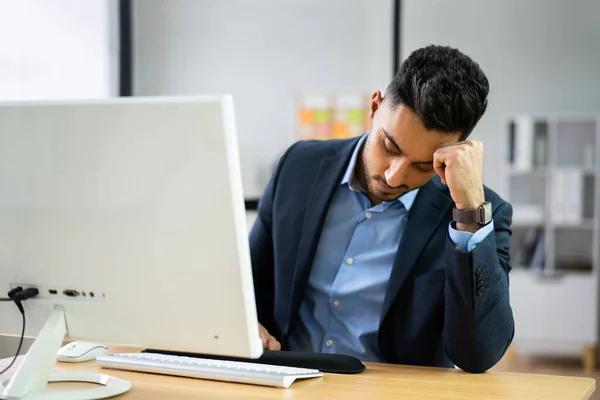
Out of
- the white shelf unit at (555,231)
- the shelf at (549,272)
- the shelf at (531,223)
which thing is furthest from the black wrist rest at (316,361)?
the shelf at (531,223)

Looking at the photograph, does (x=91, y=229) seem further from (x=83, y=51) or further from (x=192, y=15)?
(x=192, y=15)

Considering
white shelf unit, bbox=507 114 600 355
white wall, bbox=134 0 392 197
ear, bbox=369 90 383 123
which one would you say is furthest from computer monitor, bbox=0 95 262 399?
white wall, bbox=134 0 392 197

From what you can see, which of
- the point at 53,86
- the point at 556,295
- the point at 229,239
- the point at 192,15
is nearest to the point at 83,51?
the point at 53,86

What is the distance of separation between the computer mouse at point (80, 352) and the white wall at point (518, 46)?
518 centimetres

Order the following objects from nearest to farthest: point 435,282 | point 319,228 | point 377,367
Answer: point 377,367, point 435,282, point 319,228

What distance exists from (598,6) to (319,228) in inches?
208

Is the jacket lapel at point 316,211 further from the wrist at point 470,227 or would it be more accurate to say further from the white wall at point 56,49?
the white wall at point 56,49

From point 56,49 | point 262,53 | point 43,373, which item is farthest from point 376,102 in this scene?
point 262,53

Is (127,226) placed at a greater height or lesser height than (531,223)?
greater

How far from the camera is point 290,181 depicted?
2025 mm

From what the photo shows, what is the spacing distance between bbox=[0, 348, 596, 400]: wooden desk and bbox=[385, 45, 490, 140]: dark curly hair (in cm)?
51

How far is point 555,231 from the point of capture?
257 inches

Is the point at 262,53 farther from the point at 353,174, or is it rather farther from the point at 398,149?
the point at 398,149

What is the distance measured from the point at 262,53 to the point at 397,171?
5012 mm
